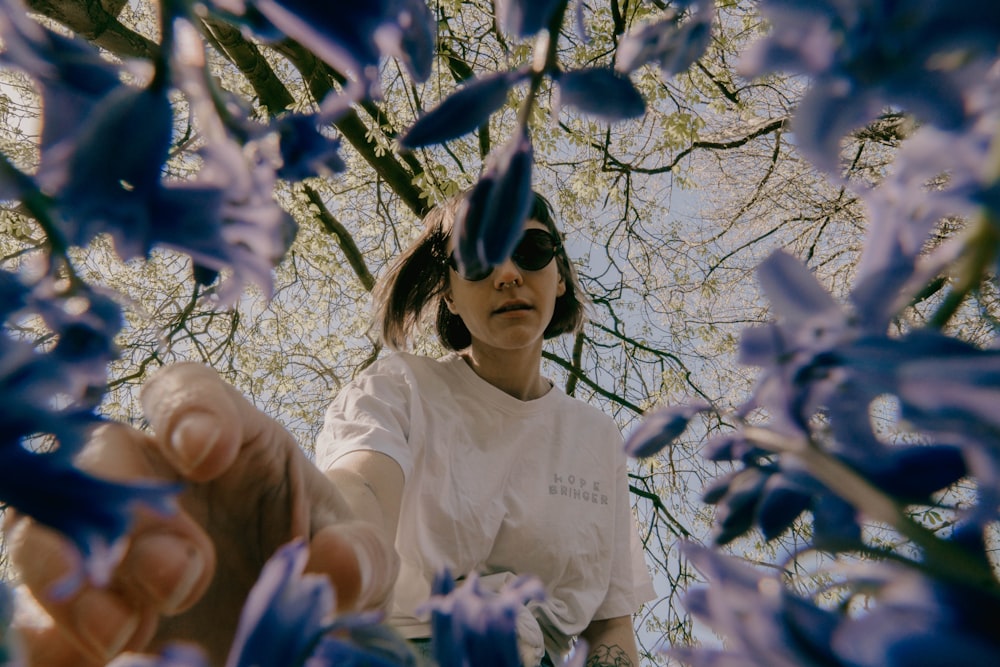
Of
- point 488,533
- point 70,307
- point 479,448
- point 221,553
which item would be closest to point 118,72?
point 70,307

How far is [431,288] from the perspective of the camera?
2.46m

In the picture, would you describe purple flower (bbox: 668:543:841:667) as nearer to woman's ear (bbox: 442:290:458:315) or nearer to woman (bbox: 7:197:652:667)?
woman (bbox: 7:197:652:667)

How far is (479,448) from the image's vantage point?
2.08 m

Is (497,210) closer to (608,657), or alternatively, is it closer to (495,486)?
A: (495,486)

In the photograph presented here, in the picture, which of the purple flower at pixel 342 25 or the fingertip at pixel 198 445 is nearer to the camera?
the purple flower at pixel 342 25

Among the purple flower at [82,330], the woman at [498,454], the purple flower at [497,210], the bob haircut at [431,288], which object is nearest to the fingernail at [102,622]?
the purple flower at [82,330]

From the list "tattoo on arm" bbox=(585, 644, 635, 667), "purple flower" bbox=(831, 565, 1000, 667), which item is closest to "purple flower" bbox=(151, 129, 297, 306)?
"purple flower" bbox=(831, 565, 1000, 667)

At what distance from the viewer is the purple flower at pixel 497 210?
0.27m

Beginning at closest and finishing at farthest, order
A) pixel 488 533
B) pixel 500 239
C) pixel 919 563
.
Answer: pixel 919 563 < pixel 500 239 < pixel 488 533

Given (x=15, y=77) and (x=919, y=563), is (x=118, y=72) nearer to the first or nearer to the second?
(x=919, y=563)

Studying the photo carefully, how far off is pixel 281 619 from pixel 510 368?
2.01m

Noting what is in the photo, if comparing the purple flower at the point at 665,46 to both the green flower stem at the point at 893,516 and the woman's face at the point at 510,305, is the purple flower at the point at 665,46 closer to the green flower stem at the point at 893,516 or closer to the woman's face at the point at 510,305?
the green flower stem at the point at 893,516

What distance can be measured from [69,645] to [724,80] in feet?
14.5

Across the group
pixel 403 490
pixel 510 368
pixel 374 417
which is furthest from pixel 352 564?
pixel 510 368
